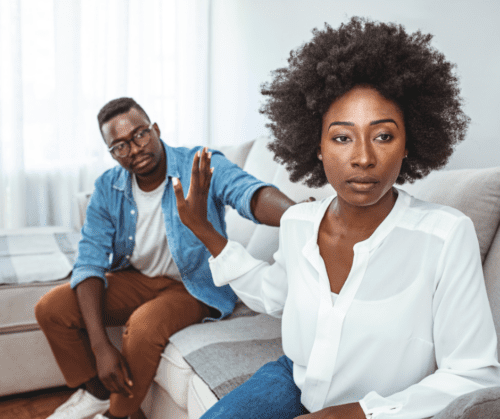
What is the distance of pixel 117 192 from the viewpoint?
1.66 metres

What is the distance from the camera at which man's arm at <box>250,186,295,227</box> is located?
4.30 ft

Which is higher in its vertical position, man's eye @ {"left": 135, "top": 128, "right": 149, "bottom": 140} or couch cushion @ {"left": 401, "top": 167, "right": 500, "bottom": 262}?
man's eye @ {"left": 135, "top": 128, "right": 149, "bottom": 140}

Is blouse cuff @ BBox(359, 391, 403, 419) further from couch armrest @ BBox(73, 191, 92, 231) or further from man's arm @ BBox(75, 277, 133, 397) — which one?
couch armrest @ BBox(73, 191, 92, 231)

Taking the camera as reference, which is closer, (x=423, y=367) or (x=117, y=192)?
(x=423, y=367)

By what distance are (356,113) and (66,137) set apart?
2.93m

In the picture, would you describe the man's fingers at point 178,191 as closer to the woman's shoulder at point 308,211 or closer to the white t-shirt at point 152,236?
the woman's shoulder at point 308,211

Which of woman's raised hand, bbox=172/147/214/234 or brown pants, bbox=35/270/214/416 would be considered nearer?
woman's raised hand, bbox=172/147/214/234

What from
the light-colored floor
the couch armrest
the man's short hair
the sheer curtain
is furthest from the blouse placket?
the sheer curtain

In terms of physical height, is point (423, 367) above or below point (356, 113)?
below

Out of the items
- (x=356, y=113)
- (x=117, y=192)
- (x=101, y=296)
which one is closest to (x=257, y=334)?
(x=101, y=296)

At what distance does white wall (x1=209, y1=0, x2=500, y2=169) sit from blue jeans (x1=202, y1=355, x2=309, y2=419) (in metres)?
0.82

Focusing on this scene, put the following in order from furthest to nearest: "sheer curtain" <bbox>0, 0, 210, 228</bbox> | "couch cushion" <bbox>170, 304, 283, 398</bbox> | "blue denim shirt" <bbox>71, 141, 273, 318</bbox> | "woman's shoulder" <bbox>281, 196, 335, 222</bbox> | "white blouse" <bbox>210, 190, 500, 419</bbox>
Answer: "sheer curtain" <bbox>0, 0, 210, 228</bbox>
"blue denim shirt" <bbox>71, 141, 273, 318</bbox>
"couch cushion" <bbox>170, 304, 283, 398</bbox>
"woman's shoulder" <bbox>281, 196, 335, 222</bbox>
"white blouse" <bbox>210, 190, 500, 419</bbox>

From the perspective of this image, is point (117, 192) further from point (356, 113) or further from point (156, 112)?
point (156, 112)

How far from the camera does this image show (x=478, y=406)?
59 cm
